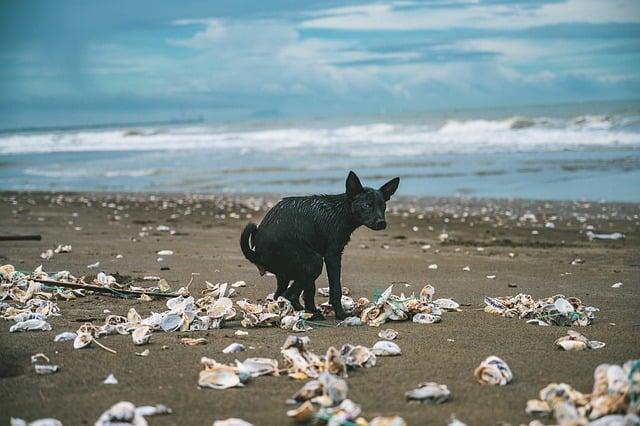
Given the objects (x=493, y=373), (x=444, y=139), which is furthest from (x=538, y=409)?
(x=444, y=139)

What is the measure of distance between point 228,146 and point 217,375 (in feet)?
150

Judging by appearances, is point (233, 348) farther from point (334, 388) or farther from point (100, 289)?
point (100, 289)

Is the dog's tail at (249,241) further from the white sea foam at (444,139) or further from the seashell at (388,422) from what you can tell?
the white sea foam at (444,139)

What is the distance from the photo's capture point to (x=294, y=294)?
22.1 ft

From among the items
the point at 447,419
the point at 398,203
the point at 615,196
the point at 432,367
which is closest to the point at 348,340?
the point at 432,367

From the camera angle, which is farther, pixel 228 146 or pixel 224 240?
pixel 228 146

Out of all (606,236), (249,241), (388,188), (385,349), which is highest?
(388,188)

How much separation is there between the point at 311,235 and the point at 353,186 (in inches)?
22.8

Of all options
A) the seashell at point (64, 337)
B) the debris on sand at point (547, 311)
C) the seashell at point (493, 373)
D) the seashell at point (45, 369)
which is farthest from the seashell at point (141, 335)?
the debris on sand at point (547, 311)

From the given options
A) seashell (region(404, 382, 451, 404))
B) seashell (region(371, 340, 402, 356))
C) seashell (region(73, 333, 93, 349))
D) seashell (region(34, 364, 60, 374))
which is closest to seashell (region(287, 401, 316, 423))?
seashell (region(404, 382, 451, 404))

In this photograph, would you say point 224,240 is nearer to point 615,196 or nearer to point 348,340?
point 348,340

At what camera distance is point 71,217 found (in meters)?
16.0

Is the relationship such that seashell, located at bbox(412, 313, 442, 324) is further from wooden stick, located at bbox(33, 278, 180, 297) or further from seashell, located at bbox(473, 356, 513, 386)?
wooden stick, located at bbox(33, 278, 180, 297)

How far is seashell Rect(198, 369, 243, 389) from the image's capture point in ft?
14.3
